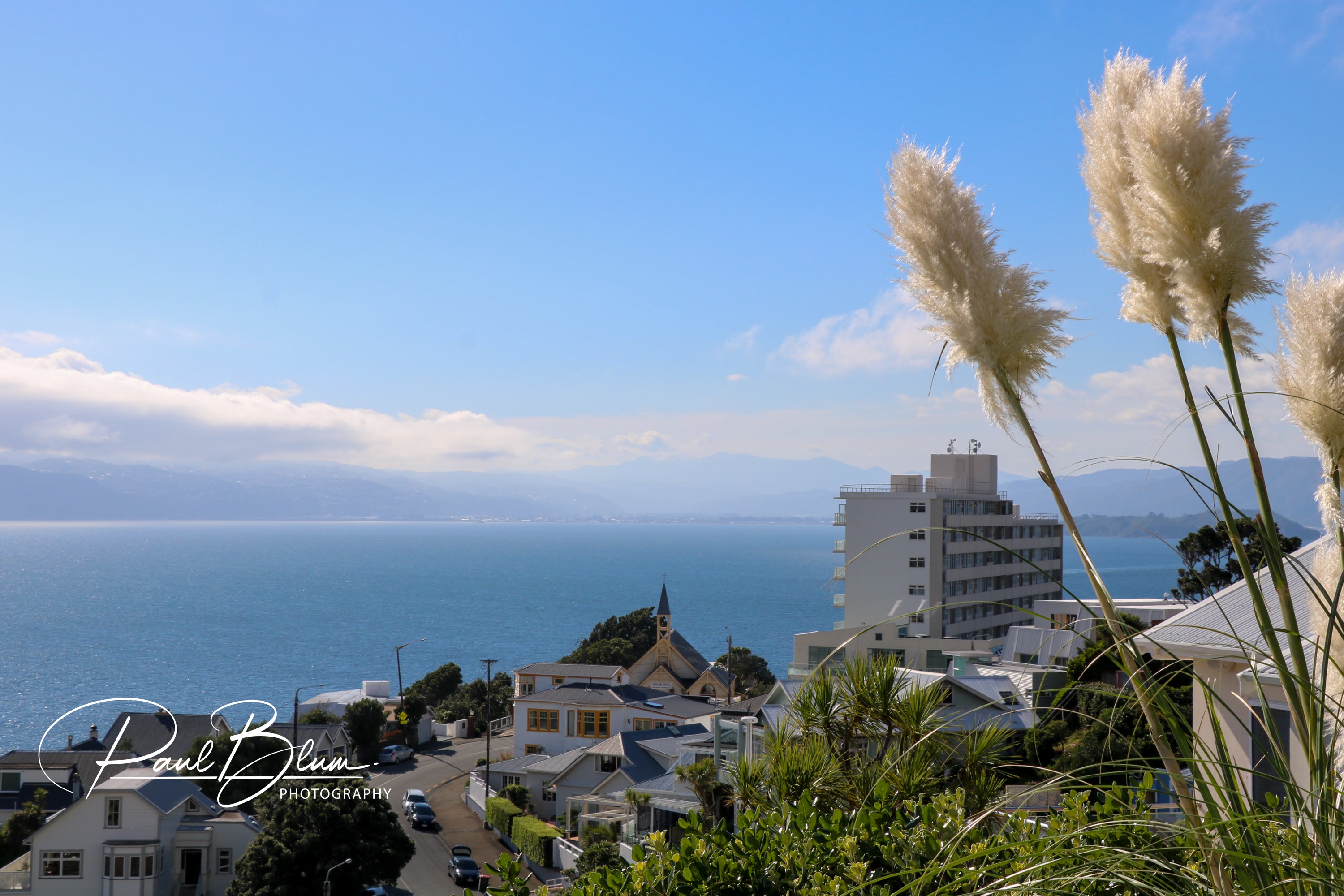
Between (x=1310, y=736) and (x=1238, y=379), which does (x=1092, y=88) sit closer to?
(x=1238, y=379)

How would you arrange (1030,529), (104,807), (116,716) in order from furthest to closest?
(116,716) < (1030,529) < (104,807)

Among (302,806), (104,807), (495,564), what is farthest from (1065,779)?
(495,564)

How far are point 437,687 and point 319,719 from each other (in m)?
10.6

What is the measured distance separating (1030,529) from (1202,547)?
55.7 ft

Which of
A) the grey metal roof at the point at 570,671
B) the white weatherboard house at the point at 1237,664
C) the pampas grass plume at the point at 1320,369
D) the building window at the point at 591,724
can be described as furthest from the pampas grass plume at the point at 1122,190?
the grey metal roof at the point at 570,671

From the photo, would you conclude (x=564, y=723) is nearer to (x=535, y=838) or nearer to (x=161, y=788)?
(x=535, y=838)

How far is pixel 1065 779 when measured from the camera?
1713mm

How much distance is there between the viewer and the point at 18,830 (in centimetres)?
2092

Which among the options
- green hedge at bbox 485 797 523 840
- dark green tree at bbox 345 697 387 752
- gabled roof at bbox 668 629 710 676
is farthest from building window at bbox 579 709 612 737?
gabled roof at bbox 668 629 710 676

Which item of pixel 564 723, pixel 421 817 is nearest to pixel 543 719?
pixel 564 723

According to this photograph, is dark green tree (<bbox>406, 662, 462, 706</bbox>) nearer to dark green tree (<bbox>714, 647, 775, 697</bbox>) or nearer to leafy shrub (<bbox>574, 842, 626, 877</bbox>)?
dark green tree (<bbox>714, 647, 775, 697</bbox>)

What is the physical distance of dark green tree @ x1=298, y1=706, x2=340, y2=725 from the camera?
116 ft

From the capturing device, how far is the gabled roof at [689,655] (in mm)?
50906

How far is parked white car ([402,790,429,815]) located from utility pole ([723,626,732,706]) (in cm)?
1073
